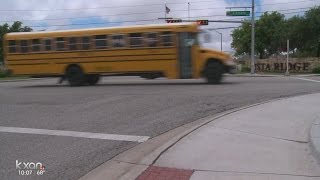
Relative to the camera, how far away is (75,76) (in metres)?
24.4

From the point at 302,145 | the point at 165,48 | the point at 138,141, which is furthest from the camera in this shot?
the point at 165,48

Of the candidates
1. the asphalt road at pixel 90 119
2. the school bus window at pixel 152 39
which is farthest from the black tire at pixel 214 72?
the asphalt road at pixel 90 119

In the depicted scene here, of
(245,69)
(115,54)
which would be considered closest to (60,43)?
(115,54)

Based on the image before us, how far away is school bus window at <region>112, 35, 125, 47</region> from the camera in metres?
23.4

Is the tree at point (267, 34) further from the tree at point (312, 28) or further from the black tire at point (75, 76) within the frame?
the black tire at point (75, 76)

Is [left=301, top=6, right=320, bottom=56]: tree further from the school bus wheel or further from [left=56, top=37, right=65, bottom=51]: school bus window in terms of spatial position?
[left=56, top=37, right=65, bottom=51]: school bus window

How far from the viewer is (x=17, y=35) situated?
25438mm

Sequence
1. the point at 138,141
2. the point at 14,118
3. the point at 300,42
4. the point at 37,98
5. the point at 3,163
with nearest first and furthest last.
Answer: the point at 3,163 → the point at 138,141 → the point at 14,118 → the point at 37,98 → the point at 300,42

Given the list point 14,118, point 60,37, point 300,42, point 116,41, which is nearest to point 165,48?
point 116,41

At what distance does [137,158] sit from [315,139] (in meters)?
3.13

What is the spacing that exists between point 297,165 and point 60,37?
18.9 meters

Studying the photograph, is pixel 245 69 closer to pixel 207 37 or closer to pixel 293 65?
pixel 293 65

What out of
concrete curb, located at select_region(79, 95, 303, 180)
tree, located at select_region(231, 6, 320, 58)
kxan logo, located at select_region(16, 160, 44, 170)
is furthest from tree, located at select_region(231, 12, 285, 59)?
kxan logo, located at select_region(16, 160, 44, 170)

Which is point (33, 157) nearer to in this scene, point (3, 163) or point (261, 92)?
point (3, 163)
